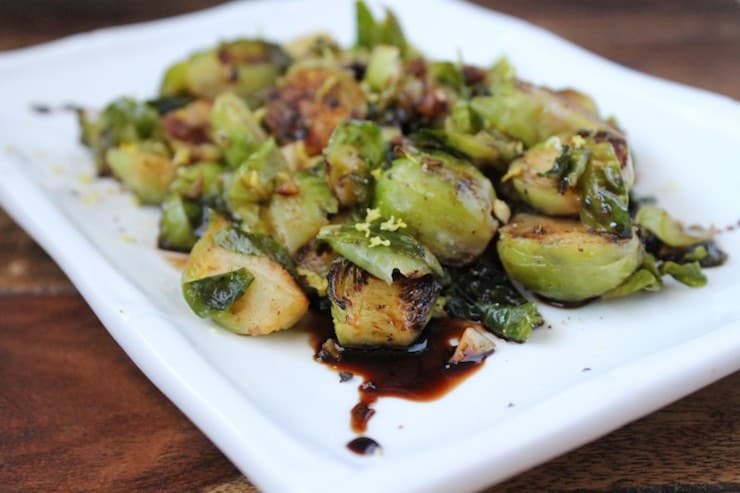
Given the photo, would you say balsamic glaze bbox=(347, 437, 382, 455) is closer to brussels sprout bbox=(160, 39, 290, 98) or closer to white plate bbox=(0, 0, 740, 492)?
white plate bbox=(0, 0, 740, 492)

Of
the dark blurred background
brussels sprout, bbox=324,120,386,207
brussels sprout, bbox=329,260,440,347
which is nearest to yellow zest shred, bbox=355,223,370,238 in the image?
brussels sprout, bbox=329,260,440,347

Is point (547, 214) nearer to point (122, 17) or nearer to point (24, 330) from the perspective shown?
point (24, 330)

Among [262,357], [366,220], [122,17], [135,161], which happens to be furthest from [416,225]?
[122,17]

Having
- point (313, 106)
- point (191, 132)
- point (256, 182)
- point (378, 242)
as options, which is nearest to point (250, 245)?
point (256, 182)

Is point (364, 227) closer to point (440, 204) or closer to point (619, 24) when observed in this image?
point (440, 204)

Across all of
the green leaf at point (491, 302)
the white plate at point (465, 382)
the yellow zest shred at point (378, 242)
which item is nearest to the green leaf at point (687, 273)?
the white plate at point (465, 382)
